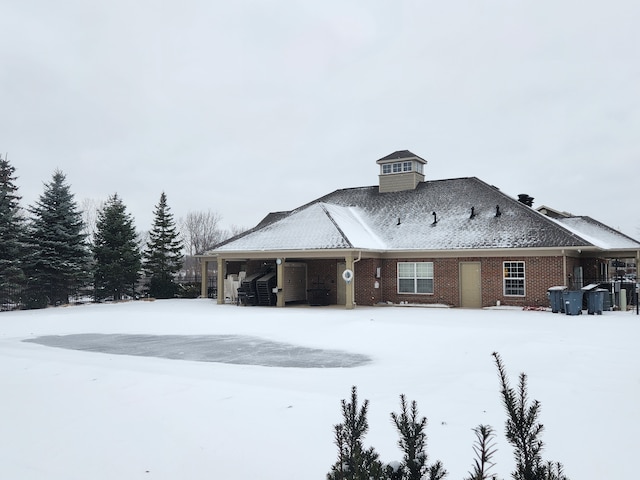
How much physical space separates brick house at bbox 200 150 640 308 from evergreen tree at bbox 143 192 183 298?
Result: 275 inches

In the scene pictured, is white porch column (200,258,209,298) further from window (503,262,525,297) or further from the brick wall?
window (503,262,525,297)

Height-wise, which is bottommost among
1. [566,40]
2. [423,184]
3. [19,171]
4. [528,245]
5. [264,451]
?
[264,451]

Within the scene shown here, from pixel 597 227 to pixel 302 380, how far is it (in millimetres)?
23128

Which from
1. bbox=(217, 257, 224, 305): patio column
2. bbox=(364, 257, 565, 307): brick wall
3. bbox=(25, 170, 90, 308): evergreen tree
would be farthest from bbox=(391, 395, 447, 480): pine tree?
bbox=(25, 170, 90, 308): evergreen tree

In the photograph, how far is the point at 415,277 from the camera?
22453 millimetres

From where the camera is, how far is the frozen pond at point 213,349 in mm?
9586

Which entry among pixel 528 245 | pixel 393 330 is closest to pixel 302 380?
pixel 393 330

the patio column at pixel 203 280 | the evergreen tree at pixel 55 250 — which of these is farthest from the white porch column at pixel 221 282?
the evergreen tree at pixel 55 250

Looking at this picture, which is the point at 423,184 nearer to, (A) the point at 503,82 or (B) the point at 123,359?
(A) the point at 503,82

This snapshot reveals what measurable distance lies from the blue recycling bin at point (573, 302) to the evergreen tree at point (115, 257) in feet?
73.7

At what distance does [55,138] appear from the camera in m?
28.4

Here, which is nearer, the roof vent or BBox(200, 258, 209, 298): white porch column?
the roof vent

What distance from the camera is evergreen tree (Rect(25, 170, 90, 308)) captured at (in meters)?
24.9

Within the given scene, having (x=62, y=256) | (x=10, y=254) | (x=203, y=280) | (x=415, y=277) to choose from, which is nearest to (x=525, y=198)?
(x=415, y=277)
